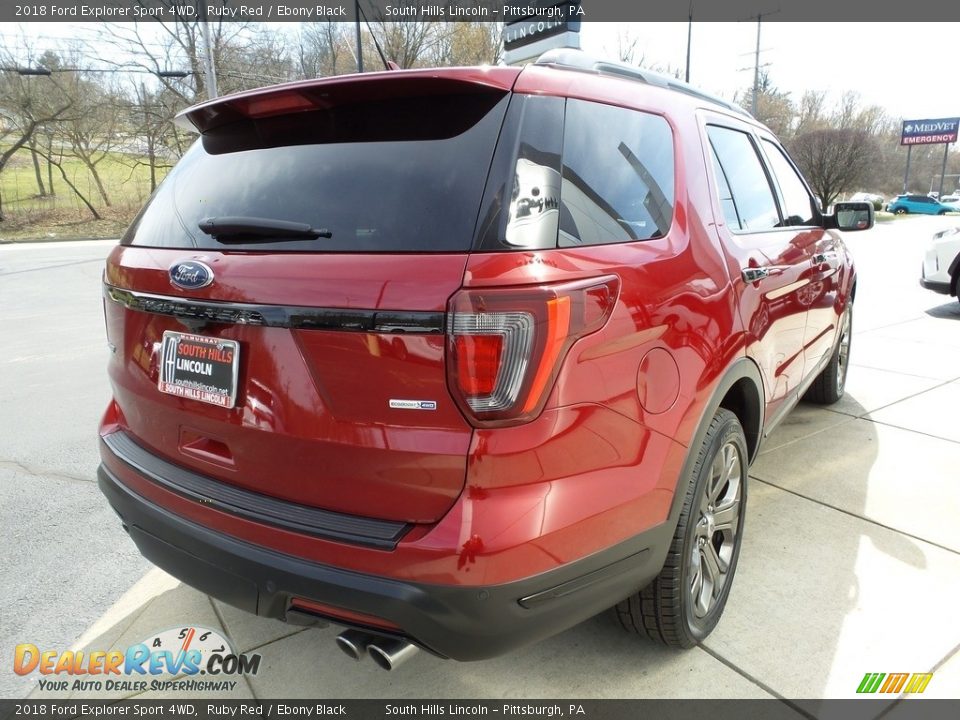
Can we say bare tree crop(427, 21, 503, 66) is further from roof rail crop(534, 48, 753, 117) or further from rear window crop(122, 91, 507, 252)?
rear window crop(122, 91, 507, 252)

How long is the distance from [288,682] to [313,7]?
101 ft

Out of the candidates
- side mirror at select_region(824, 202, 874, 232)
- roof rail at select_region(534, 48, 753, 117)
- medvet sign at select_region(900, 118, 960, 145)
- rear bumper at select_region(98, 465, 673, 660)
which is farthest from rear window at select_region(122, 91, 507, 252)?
medvet sign at select_region(900, 118, 960, 145)

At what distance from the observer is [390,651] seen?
5.34 feet

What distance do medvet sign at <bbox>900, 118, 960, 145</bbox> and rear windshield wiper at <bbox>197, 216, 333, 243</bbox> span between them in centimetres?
7510

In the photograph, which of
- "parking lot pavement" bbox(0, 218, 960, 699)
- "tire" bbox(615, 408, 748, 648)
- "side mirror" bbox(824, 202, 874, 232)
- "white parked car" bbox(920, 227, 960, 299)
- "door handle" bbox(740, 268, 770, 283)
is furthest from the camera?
"white parked car" bbox(920, 227, 960, 299)

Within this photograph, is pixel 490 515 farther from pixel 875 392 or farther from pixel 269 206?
pixel 875 392

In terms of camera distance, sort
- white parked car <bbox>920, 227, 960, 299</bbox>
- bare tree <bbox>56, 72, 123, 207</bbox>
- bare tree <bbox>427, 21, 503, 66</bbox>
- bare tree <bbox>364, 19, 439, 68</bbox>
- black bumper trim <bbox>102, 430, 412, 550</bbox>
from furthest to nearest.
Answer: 1. bare tree <bbox>364, 19, 439, 68</bbox>
2. bare tree <bbox>56, 72, 123, 207</bbox>
3. bare tree <bbox>427, 21, 503, 66</bbox>
4. white parked car <bbox>920, 227, 960, 299</bbox>
5. black bumper trim <bbox>102, 430, 412, 550</bbox>

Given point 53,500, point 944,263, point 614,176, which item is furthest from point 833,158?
point 53,500

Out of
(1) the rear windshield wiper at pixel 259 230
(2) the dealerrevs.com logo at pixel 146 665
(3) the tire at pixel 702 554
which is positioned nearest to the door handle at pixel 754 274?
(3) the tire at pixel 702 554

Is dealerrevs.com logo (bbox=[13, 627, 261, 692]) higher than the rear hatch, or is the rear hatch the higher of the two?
the rear hatch

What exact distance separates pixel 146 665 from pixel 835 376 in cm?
457

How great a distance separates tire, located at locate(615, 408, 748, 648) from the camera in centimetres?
204

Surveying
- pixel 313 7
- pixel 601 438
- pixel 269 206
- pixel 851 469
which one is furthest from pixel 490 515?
pixel 313 7

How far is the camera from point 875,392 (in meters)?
5.15
